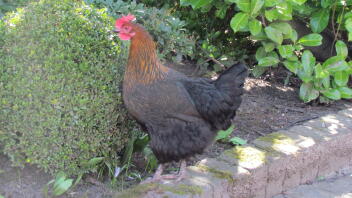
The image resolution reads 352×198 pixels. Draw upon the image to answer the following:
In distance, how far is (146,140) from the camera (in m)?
3.99

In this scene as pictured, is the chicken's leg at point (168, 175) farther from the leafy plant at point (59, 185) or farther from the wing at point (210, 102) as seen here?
the leafy plant at point (59, 185)

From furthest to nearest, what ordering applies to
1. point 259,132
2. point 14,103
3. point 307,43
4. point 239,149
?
point 307,43
point 259,132
point 239,149
point 14,103

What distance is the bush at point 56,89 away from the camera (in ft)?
10.6

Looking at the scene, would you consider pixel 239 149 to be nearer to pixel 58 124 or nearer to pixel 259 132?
pixel 259 132

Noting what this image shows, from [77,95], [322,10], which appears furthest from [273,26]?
[77,95]

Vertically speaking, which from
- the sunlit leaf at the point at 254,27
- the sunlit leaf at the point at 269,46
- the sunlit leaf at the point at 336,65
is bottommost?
the sunlit leaf at the point at 336,65

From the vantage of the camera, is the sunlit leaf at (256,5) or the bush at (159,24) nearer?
the sunlit leaf at (256,5)

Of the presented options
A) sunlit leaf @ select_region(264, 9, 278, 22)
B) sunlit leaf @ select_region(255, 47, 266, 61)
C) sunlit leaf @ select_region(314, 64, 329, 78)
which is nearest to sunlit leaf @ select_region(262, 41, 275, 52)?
sunlit leaf @ select_region(255, 47, 266, 61)

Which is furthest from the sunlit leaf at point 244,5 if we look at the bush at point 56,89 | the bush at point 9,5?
the bush at point 9,5

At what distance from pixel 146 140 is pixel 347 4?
3.18m

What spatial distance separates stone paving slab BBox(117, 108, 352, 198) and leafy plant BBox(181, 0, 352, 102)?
489 millimetres

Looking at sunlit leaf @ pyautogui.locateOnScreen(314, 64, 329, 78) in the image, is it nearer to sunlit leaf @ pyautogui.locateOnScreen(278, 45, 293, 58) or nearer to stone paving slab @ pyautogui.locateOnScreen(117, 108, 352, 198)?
sunlit leaf @ pyautogui.locateOnScreen(278, 45, 293, 58)

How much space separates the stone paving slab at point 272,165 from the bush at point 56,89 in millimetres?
585

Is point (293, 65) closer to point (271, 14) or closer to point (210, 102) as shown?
point (271, 14)
